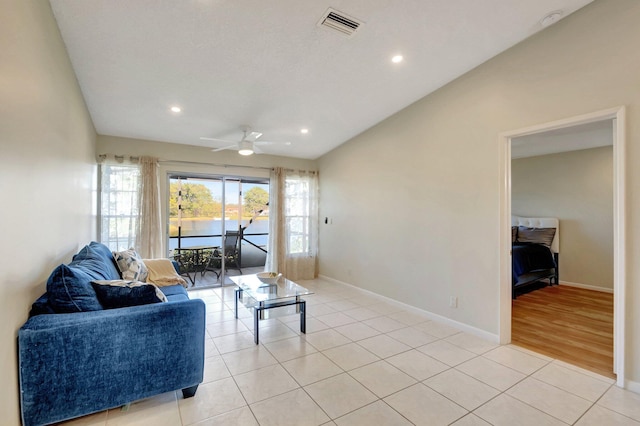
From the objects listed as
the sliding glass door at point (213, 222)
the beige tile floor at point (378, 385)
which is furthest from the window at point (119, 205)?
the beige tile floor at point (378, 385)

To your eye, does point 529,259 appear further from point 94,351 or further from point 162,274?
point 94,351

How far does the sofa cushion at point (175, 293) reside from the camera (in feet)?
9.70

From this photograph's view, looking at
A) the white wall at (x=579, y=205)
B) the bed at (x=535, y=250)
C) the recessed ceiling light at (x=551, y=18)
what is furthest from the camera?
the white wall at (x=579, y=205)

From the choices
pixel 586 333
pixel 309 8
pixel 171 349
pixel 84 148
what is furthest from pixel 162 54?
pixel 586 333

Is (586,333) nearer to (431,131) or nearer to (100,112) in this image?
(431,131)

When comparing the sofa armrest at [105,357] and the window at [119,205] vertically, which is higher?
the window at [119,205]

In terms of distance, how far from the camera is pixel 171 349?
2010 millimetres

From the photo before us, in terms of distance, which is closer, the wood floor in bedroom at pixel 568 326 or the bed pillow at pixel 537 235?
the wood floor in bedroom at pixel 568 326

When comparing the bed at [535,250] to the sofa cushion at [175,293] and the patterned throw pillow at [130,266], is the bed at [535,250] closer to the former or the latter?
the sofa cushion at [175,293]

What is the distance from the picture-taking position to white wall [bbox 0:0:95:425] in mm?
1385

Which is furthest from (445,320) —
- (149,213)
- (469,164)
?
(149,213)

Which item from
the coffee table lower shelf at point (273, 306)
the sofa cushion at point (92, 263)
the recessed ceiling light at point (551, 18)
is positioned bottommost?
the coffee table lower shelf at point (273, 306)

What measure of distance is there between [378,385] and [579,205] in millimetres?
5578

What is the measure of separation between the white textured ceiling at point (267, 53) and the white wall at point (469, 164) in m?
0.27
